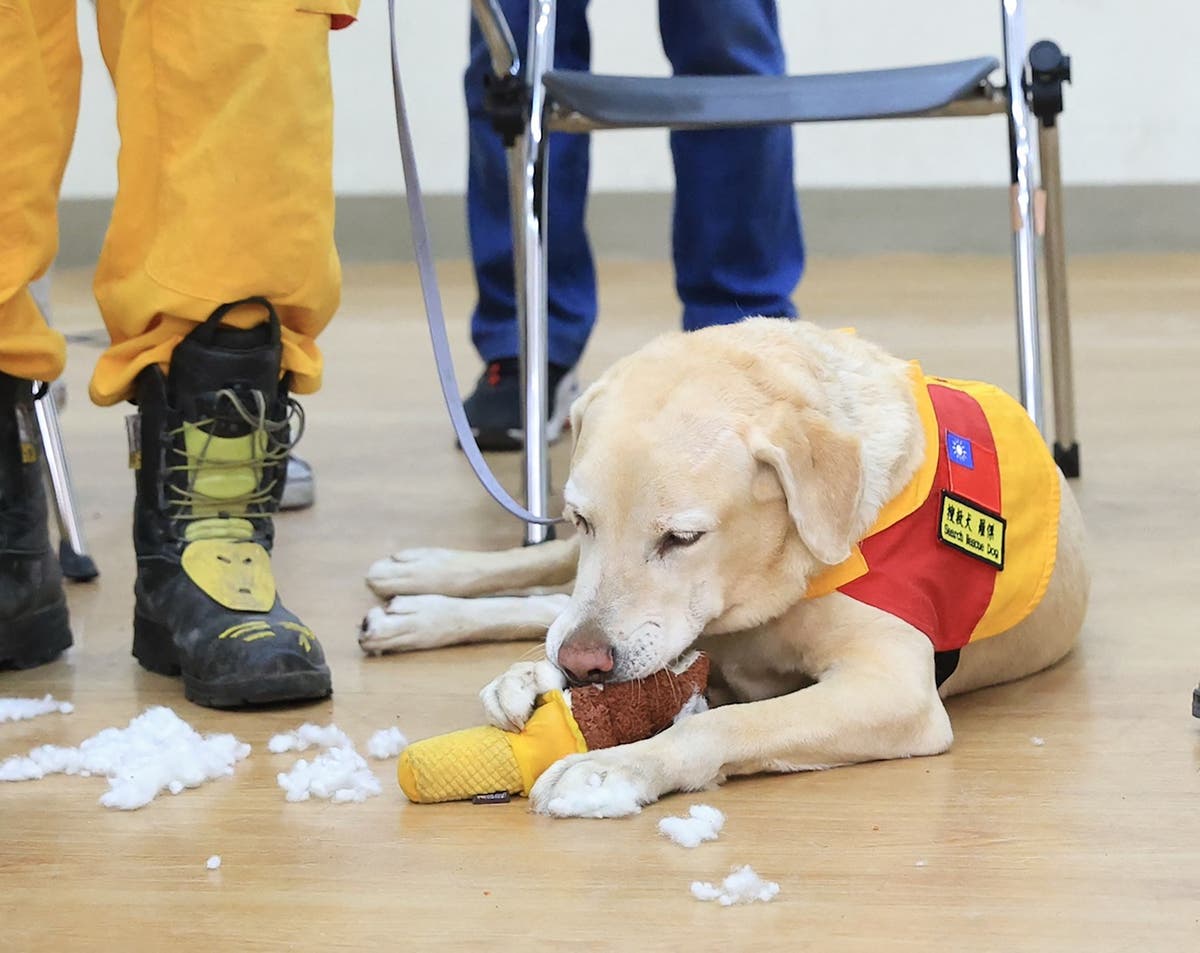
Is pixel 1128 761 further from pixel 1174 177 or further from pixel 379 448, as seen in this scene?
pixel 1174 177

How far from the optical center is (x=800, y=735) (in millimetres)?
1374

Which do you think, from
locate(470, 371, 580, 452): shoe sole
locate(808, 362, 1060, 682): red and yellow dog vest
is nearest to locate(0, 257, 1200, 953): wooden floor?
locate(808, 362, 1060, 682): red and yellow dog vest

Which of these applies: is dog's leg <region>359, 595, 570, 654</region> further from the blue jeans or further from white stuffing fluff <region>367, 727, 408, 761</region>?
the blue jeans

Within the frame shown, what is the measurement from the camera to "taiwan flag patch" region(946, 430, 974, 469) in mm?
1532

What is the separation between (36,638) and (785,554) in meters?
0.84

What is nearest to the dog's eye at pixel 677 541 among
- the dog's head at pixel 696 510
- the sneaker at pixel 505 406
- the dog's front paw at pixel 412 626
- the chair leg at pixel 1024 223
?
the dog's head at pixel 696 510

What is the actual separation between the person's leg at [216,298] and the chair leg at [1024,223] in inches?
36.3

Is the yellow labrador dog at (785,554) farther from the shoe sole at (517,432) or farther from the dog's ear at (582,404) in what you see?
the shoe sole at (517,432)

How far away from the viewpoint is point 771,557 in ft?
4.77

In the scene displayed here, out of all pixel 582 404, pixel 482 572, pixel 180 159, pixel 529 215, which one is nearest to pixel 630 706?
pixel 582 404

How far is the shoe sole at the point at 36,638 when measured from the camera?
1738 millimetres

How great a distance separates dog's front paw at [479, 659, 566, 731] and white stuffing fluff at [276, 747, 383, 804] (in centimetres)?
12

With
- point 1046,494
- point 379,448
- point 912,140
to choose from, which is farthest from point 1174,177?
point 1046,494

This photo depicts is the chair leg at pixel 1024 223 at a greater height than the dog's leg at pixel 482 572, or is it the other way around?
the chair leg at pixel 1024 223
